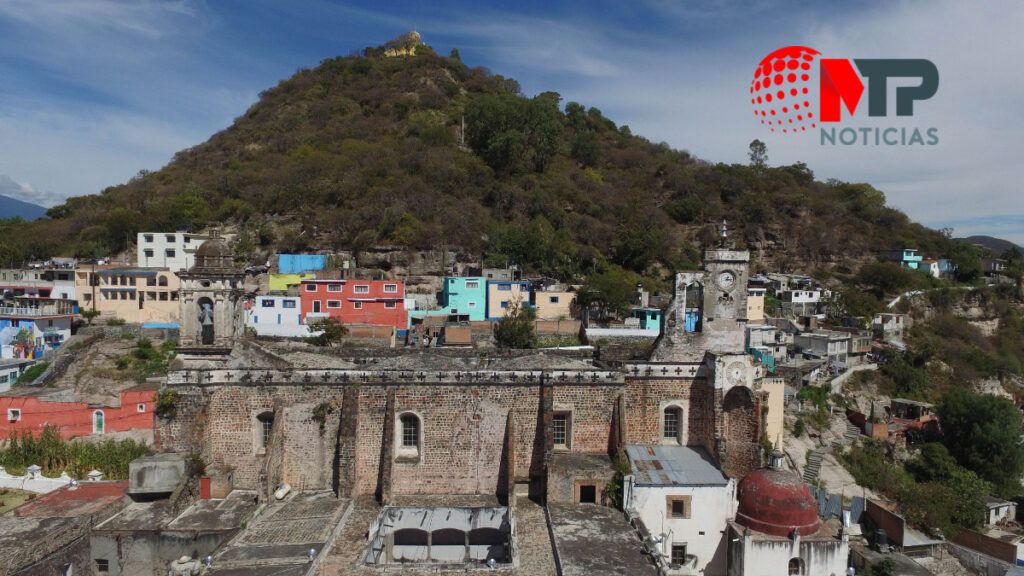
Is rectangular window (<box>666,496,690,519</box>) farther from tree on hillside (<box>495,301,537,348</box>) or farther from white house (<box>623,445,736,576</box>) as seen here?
tree on hillside (<box>495,301,537,348</box>)

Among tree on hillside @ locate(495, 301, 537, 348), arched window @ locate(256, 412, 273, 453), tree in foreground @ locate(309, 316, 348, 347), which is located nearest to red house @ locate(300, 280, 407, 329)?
tree in foreground @ locate(309, 316, 348, 347)

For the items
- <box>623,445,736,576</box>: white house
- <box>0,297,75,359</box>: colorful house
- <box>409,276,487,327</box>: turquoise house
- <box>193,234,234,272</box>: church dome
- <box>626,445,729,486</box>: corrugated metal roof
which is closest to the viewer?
<box>623,445,736,576</box>: white house

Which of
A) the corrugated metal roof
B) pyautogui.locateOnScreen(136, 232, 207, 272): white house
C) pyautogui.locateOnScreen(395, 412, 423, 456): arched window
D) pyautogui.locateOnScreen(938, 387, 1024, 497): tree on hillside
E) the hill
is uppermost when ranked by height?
the hill

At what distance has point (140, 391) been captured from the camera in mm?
30703

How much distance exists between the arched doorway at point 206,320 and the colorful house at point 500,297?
26416mm

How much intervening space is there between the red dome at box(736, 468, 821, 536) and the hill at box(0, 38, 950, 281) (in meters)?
35.0

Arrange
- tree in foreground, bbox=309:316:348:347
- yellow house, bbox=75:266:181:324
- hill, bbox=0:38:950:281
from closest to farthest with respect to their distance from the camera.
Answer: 1. tree in foreground, bbox=309:316:348:347
2. yellow house, bbox=75:266:181:324
3. hill, bbox=0:38:950:281

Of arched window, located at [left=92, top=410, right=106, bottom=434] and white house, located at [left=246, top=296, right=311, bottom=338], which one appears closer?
arched window, located at [left=92, top=410, right=106, bottom=434]

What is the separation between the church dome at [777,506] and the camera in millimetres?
16938

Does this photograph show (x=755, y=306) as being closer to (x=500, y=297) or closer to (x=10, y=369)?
(x=500, y=297)

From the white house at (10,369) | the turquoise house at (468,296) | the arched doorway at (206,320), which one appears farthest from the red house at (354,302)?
the arched doorway at (206,320)

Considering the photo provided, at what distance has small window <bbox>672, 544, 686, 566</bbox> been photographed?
17938mm

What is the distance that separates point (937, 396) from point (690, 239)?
2888cm

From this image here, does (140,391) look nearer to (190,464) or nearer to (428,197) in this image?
(190,464)
